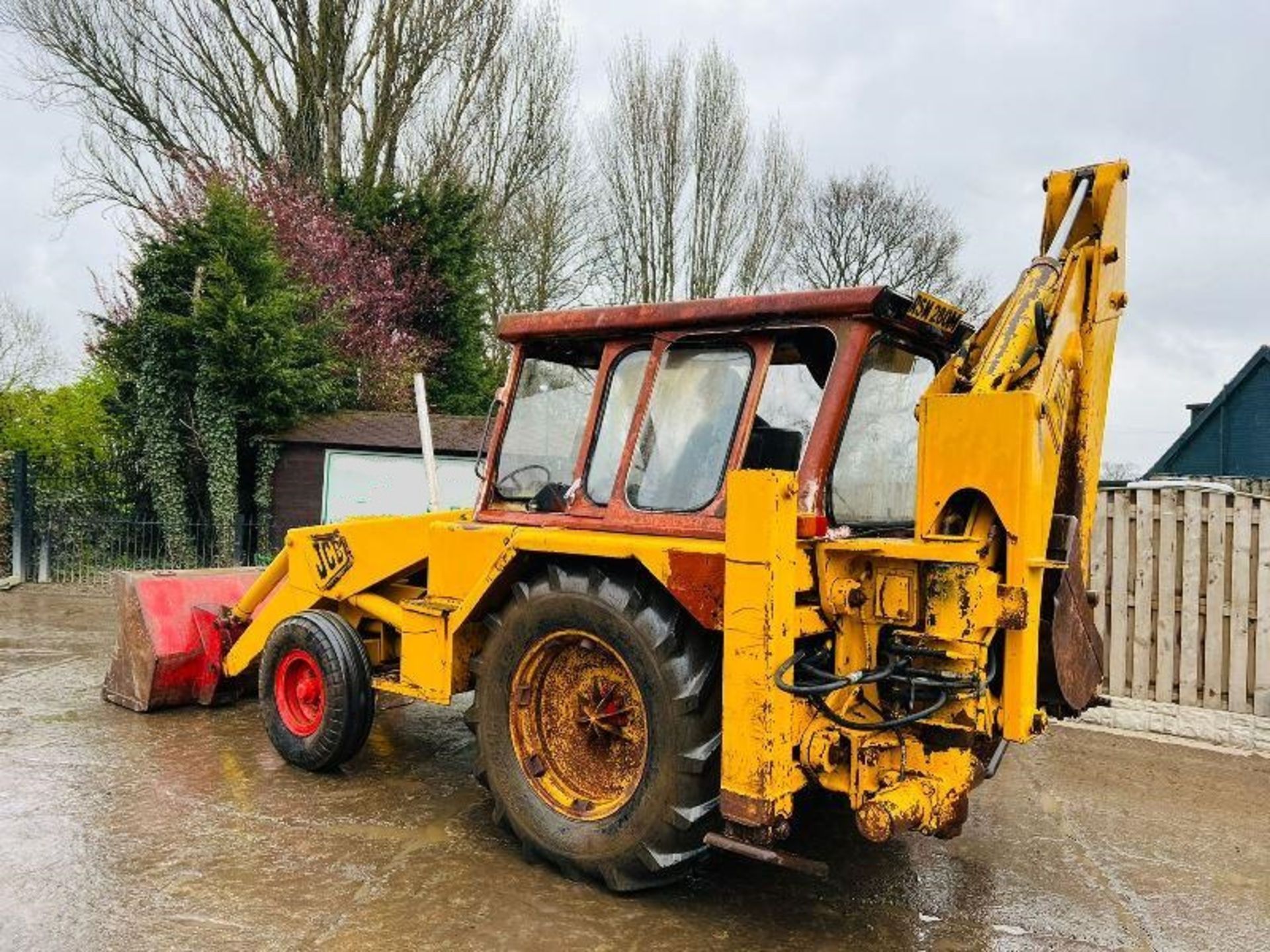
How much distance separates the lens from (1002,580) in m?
3.41

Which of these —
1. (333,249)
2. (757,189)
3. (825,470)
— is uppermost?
(757,189)

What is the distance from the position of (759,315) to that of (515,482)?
1.53m

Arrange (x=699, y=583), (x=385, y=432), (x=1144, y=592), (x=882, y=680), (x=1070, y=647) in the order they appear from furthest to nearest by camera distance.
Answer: (x=385, y=432)
(x=1144, y=592)
(x=1070, y=647)
(x=699, y=583)
(x=882, y=680)

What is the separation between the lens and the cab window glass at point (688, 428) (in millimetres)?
3924

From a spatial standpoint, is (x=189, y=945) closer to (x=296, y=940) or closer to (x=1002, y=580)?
(x=296, y=940)

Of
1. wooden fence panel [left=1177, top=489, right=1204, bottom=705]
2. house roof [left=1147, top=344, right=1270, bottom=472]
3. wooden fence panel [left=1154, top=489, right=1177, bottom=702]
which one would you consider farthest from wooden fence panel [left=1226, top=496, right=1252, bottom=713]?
house roof [left=1147, top=344, right=1270, bottom=472]

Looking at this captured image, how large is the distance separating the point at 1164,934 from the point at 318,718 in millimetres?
4064

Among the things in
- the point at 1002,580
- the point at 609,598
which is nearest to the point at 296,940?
the point at 609,598

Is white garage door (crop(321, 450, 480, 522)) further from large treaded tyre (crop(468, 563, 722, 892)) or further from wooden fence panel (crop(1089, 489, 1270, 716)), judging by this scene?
large treaded tyre (crop(468, 563, 722, 892))

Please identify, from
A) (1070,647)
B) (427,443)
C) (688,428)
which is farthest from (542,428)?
(1070,647)

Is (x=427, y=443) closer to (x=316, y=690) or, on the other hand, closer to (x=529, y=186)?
(x=316, y=690)

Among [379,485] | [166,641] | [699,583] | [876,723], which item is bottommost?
[166,641]

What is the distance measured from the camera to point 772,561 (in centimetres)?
328

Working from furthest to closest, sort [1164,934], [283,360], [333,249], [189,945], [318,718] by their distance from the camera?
[333,249]
[283,360]
[318,718]
[1164,934]
[189,945]
